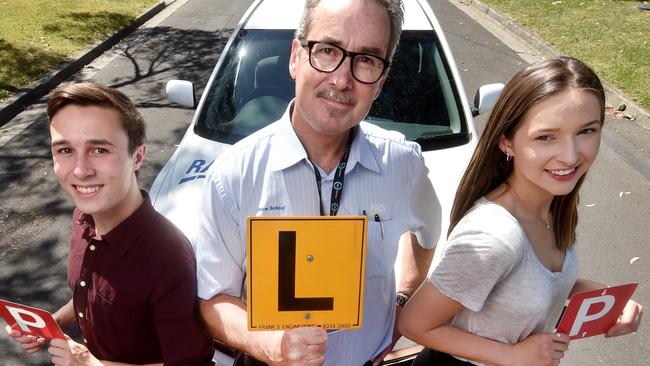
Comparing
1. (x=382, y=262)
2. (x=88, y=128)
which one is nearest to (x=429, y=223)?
(x=382, y=262)

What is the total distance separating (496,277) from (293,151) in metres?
0.68

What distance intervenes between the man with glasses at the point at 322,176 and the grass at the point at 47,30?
6.79m

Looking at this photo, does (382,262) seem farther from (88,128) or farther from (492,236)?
(88,128)

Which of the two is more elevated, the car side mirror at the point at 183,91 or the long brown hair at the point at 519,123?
the long brown hair at the point at 519,123

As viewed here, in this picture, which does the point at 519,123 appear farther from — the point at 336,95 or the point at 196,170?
the point at 196,170

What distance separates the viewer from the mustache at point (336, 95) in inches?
63.1

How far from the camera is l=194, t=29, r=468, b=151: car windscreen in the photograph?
3641 millimetres

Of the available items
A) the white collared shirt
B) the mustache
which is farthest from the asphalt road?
the mustache

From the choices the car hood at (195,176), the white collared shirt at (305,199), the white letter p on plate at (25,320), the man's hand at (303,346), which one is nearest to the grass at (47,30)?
the car hood at (195,176)

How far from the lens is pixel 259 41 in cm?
397

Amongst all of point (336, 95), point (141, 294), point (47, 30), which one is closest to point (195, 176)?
point (141, 294)

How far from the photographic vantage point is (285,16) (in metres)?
4.05

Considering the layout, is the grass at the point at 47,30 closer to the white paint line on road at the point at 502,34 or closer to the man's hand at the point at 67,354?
the man's hand at the point at 67,354

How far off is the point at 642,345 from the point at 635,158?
3.23 m
